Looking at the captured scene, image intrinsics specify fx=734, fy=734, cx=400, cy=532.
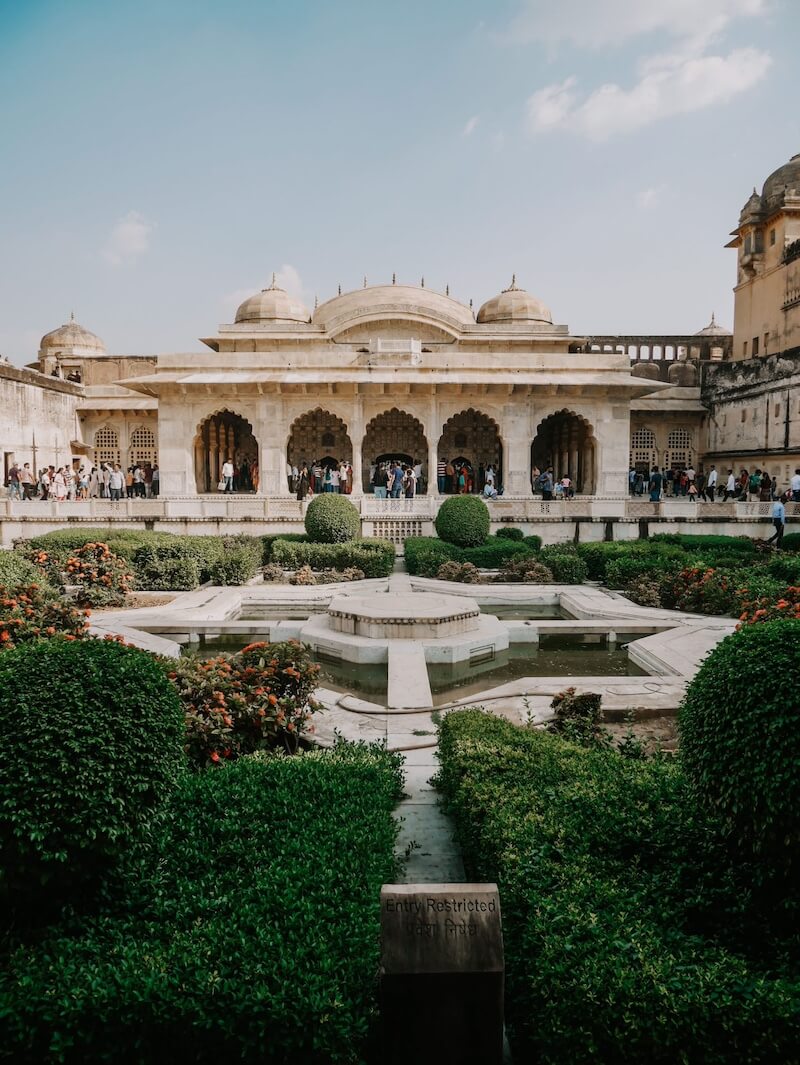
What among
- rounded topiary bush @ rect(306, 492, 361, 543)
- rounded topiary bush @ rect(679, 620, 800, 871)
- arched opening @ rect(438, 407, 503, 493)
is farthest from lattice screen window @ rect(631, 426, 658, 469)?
rounded topiary bush @ rect(679, 620, 800, 871)

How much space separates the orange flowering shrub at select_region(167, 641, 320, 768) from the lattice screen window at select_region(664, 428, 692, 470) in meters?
23.7

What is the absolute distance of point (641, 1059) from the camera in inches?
82.8

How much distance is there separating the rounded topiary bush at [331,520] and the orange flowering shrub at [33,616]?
667cm

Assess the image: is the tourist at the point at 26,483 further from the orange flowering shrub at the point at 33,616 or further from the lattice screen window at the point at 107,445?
the orange flowering shrub at the point at 33,616

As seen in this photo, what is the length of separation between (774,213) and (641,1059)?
2969 cm

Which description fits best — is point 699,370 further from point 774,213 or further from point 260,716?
point 260,716

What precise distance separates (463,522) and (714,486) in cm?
1096

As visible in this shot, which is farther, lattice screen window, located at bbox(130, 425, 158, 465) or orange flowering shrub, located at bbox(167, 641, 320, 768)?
lattice screen window, located at bbox(130, 425, 158, 465)

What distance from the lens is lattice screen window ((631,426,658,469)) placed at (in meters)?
26.7

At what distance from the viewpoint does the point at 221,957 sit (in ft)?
7.77

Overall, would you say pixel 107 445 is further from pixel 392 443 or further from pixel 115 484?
pixel 392 443

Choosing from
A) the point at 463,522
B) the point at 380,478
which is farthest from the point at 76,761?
the point at 380,478

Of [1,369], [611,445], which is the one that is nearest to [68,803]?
[611,445]

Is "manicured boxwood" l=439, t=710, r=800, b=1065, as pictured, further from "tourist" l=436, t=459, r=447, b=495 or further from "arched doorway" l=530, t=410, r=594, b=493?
"tourist" l=436, t=459, r=447, b=495
